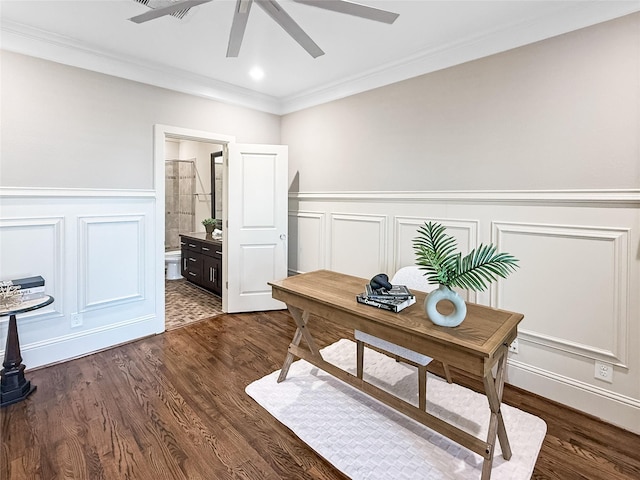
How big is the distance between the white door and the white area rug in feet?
4.80

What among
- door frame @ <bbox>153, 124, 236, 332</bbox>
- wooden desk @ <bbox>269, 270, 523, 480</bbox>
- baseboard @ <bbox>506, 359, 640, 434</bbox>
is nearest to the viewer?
wooden desk @ <bbox>269, 270, 523, 480</bbox>

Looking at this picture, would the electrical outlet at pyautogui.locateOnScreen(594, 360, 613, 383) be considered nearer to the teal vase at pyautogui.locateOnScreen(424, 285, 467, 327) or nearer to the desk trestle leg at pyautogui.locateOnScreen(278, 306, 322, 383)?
the teal vase at pyautogui.locateOnScreen(424, 285, 467, 327)

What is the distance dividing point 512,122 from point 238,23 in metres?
1.99

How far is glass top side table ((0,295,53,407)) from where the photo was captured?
6.98ft

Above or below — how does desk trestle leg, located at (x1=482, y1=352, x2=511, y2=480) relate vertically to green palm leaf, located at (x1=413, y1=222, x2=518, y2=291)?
below

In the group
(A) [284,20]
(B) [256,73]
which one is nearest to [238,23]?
(A) [284,20]

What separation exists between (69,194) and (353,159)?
2.60 metres

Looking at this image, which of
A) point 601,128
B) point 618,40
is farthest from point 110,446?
point 618,40

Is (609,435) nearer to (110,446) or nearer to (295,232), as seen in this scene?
(110,446)

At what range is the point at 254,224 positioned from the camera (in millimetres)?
3838

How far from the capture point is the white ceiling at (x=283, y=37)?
2.15 m

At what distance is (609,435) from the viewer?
191 centimetres

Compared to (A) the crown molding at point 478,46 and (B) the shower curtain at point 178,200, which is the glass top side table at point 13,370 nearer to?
(A) the crown molding at point 478,46

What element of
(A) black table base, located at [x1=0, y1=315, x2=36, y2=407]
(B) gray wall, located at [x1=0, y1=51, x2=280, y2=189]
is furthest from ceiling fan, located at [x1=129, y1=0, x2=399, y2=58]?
(A) black table base, located at [x1=0, y1=315, x2=36, y2=407]
